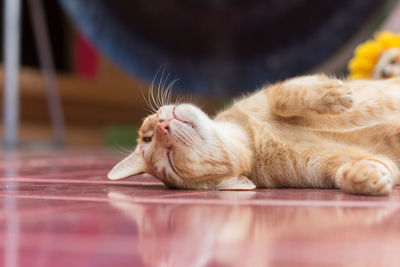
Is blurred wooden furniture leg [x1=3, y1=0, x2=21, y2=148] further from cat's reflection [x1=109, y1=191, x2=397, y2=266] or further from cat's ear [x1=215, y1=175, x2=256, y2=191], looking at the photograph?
cat's reflection [x1=109, y1=191, x2=397, y2=266]

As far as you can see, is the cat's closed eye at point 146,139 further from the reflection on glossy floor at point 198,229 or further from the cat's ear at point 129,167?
the reflection on glossy floor at point 198,229

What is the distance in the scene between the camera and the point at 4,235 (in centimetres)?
60

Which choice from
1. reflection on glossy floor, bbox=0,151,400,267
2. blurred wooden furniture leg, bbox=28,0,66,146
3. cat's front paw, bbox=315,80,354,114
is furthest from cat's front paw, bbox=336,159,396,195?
blurred wooden furniture leg, bbox=28,0,66,146

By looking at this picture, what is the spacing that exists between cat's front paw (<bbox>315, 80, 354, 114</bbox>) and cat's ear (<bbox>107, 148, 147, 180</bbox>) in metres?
0.43

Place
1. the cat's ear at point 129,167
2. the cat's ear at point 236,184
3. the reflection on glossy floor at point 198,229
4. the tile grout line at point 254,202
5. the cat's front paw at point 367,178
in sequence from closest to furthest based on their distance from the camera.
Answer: the reflection on glossy floor at point 198,229, the tile grout line at point 254,202, the cat's front paw at point 367,178, the cat's ear at point 236,184, the cat's ear at point 129,167

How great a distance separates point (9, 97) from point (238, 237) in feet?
9.33

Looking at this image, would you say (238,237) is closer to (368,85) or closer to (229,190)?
(229,190)

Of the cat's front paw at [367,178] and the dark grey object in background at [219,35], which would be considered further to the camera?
the dark grey object in background at [219,35]

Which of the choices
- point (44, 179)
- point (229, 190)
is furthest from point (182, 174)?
point (44, 179)

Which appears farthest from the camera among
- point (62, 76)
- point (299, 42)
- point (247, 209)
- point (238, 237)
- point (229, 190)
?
point (62, 76)

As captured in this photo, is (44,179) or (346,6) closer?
(44,179)

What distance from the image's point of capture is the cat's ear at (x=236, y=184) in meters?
1.09

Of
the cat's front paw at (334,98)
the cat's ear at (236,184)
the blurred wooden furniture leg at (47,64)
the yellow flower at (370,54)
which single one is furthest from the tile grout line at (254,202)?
the blurred wooden furniture leg at (47,64)

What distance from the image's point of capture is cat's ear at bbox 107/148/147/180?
123 cm
